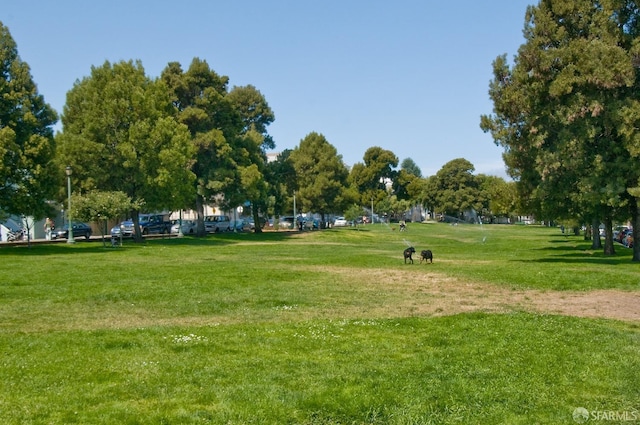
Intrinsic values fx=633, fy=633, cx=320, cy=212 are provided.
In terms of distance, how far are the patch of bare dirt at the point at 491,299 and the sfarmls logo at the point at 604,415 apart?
6984mm

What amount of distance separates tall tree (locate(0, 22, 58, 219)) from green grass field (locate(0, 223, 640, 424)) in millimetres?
19125

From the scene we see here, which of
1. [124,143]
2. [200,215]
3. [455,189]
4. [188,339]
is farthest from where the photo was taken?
[455,189]

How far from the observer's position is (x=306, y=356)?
382 inches

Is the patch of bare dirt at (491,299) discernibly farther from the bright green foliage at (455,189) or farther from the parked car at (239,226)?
the bright green foliage at (455,189)

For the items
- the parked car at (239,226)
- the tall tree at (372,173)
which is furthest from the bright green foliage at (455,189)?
the parked car at (239,226)

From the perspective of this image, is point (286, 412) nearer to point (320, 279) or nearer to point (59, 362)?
point (59, 362)

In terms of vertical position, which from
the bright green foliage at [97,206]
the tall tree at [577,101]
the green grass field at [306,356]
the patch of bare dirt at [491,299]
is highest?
the tall tree at [577,101]

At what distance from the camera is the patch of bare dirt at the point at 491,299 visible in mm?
14703

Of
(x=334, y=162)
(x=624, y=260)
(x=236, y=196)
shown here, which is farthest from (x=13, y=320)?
(x=334, y=162)

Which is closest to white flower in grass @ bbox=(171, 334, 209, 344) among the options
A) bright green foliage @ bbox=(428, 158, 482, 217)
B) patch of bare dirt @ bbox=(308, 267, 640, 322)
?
patch of bare dirt @ bbox=(308, 267, 640, 322)

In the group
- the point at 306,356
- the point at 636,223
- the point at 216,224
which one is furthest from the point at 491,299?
the point at 216,224

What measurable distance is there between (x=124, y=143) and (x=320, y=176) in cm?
4337

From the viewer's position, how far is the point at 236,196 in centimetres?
5906

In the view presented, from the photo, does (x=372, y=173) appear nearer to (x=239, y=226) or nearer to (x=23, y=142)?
(x=239, y=226)
